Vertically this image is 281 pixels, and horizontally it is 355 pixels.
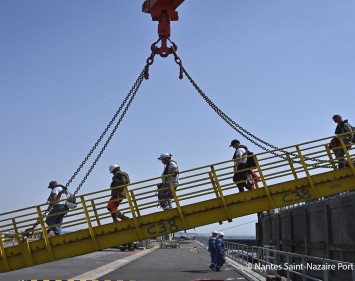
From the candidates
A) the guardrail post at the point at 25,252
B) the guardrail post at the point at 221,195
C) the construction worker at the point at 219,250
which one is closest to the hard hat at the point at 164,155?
the guardrail post at the point at 221,195

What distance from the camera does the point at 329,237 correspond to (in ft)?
51.8

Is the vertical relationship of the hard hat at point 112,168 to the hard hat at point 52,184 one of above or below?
below

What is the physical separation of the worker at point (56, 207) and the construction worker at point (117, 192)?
1.11 meters

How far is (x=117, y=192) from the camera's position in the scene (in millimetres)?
11945

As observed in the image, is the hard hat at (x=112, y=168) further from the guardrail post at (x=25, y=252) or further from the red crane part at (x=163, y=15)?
the red crane part at (x=163, y=15)

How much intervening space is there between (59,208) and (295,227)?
41.0 ft

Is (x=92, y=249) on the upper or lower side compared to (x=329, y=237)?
upper

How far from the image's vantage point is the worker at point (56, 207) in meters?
11.7

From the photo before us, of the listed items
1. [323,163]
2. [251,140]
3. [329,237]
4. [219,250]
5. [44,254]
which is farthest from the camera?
[219,250]

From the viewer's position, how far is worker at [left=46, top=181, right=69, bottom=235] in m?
11.7

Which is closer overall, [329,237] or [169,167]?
[169,167]

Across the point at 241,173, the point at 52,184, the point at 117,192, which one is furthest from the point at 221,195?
the point at 52,184

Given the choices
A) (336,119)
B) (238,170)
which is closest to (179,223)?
(238,170)

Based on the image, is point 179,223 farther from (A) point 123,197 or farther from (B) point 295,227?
(B) point 295,227
